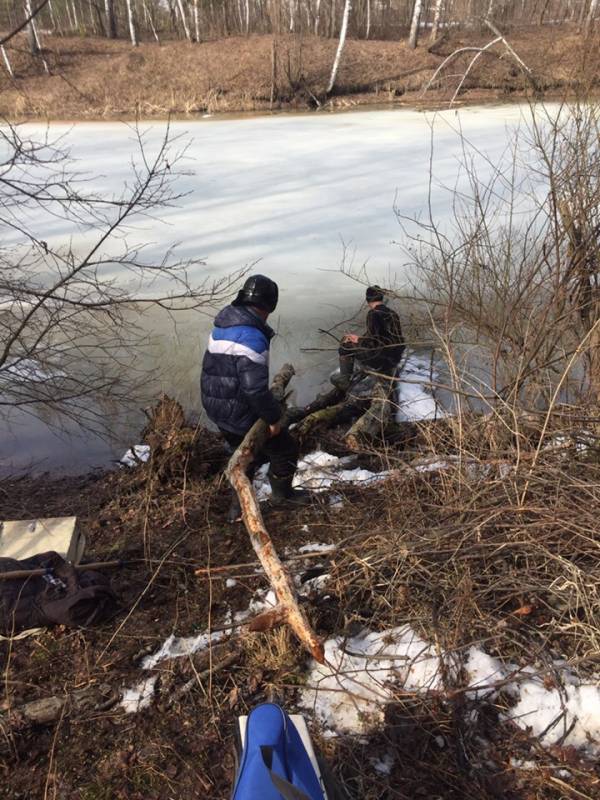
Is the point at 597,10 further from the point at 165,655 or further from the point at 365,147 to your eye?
the point at 365,147

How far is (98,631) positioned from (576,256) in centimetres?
434

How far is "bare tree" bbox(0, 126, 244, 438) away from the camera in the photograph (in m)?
4.77

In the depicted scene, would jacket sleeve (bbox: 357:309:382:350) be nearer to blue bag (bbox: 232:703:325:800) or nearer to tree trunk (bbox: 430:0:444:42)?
blue bag (bbox: 232:703:325:800)

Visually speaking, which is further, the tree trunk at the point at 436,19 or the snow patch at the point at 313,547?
the tree trunk at the point at 436,19

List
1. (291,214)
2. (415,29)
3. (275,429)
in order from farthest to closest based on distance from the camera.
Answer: (415,29) → (291,214) → (275,429)

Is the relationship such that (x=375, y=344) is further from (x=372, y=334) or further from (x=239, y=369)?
(x=239, y=369)

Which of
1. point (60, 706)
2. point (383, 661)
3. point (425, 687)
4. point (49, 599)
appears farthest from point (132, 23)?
point (425, 687)

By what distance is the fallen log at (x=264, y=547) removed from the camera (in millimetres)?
2605

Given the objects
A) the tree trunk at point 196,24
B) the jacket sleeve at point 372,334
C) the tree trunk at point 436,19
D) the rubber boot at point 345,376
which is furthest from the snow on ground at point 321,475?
the tree trunk at point 196,24

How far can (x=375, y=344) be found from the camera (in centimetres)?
579

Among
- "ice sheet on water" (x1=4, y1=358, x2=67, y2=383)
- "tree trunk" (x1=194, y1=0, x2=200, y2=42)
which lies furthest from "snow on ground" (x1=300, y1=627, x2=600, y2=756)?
"tree trunk" (x1=194, y1=0, x2=200, y2=42)

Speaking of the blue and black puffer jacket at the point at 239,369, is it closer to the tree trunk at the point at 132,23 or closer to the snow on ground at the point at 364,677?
the snow on ground at the point at 364,677

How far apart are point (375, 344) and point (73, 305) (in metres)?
2.92

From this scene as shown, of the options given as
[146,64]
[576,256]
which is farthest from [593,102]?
[146,64]
